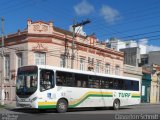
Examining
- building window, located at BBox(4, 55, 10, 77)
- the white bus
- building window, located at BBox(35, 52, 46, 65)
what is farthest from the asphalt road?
building window, located at BBox(4, 55, 10, 77)

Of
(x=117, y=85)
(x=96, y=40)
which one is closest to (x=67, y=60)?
(x=96, y=40)

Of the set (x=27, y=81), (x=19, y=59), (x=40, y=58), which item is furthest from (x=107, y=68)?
(x=27, y=81)

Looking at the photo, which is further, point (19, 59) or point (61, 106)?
point (19, 59)

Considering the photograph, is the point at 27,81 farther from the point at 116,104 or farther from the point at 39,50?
the point at 39,50

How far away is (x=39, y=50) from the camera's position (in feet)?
125

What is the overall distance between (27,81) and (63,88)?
240cm

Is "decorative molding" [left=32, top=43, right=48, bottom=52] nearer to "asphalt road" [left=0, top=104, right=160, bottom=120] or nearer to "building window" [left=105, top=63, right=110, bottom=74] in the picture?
"building window" [left=105, top=63, right=110, bottom=74]

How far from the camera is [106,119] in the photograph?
17688 millimetres

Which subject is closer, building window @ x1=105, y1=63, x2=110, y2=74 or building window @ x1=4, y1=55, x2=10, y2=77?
building window @ x1=4, y1=55, x2=10, y2=77

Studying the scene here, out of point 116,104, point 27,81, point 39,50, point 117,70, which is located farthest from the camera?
point 117,70

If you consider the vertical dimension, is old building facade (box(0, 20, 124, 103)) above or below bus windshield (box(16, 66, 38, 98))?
above

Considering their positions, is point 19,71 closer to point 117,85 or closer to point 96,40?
point 117,85

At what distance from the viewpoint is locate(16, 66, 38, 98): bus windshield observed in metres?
21.6

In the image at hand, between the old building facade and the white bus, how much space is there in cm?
1095
